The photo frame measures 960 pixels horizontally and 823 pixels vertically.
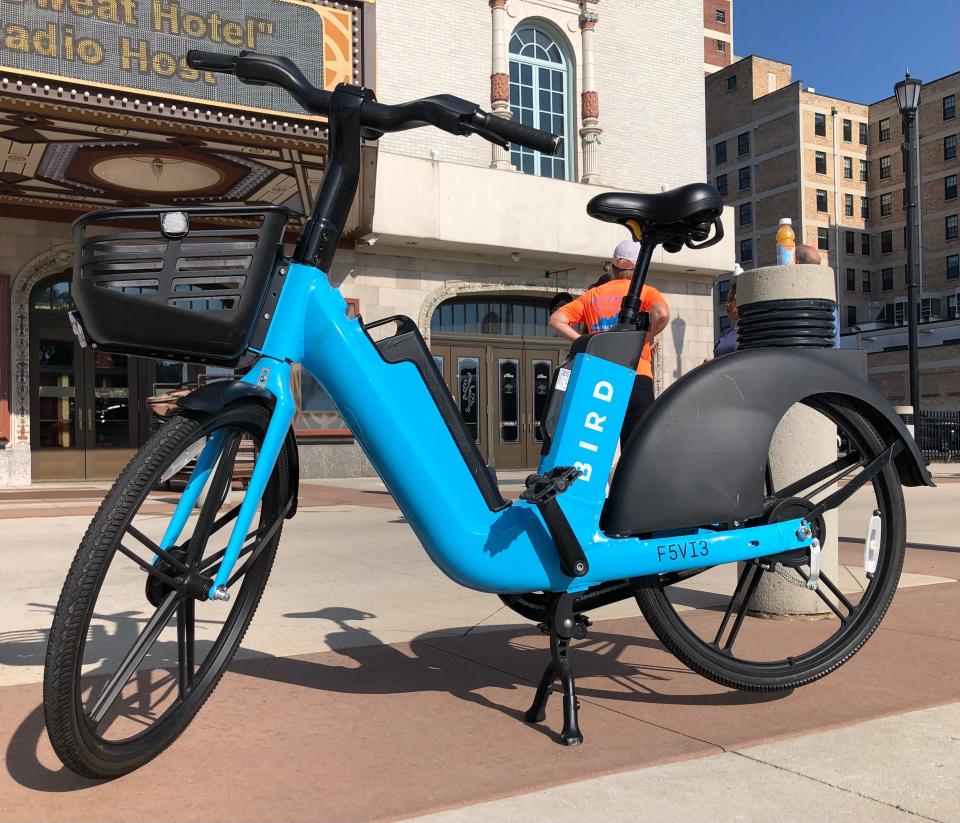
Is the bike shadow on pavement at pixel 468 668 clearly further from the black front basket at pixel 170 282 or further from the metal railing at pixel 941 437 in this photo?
the metal railing at pixel 941 437

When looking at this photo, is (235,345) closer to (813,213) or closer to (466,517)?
(466,517)

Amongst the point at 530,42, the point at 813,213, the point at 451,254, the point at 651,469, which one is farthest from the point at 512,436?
the point at 813,213

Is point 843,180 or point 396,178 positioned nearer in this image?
point 396,178

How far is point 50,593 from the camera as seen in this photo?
487cm

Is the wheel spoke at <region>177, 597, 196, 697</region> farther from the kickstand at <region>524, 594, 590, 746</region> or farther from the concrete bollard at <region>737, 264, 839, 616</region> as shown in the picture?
the concrete bollard at <region>737, 264, 839, 616</region>

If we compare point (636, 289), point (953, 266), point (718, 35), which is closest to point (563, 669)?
point (636, 289)

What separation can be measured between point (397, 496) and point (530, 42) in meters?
20.8

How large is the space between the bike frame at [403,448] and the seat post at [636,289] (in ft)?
1.41

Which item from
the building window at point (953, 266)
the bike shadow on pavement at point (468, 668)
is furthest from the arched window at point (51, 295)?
the building window at point (953, 266)

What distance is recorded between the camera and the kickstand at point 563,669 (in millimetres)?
2502

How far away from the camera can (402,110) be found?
2463 millimetres

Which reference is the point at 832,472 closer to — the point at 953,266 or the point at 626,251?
the point at 626,251

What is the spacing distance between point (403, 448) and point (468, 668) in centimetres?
111

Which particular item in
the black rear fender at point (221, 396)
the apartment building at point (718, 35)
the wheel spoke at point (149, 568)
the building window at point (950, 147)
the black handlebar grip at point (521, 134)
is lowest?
the wheel spoke at point (149, 568)
